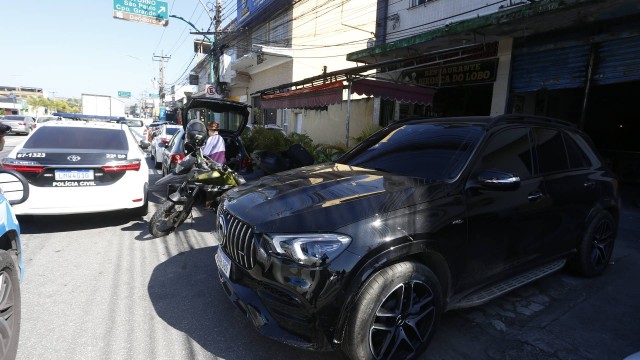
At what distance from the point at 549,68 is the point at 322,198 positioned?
7793 mm

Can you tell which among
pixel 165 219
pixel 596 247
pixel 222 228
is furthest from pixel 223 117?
pixel 596 247

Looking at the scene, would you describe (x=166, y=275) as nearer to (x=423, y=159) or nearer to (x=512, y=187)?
(x=423, y=159)

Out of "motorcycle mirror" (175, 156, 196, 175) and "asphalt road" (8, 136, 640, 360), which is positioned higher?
"motorcycle mirror" (175, 156, 196, 175)

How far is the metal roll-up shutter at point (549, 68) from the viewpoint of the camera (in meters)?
7.49

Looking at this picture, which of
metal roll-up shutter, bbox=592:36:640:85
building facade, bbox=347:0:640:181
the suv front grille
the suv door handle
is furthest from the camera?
building facade, bbox=347:0:640:181

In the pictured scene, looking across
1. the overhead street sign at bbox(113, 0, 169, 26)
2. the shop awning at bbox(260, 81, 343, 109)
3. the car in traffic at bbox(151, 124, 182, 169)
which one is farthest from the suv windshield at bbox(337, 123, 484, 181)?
the overhead street sign at bbox(113, 0, 169, 26)

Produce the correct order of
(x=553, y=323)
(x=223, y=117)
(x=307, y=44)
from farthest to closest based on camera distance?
(x=307, y=44) → (x=223, y=117) → (x=553, y=323)

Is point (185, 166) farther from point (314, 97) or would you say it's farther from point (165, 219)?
point (314, 97)

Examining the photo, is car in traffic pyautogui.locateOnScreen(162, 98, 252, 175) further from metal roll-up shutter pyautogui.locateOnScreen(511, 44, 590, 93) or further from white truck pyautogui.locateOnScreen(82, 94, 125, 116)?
white truck pyautogui.locateOnScreen(82, 94, 125, 116)

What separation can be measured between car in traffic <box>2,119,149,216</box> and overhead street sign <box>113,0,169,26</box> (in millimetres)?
13695

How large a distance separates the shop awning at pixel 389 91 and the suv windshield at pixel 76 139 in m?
4.77

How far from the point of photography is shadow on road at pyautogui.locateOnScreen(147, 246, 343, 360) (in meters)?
2.63

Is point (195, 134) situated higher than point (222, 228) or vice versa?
point (195, 134)

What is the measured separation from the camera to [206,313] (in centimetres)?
311
